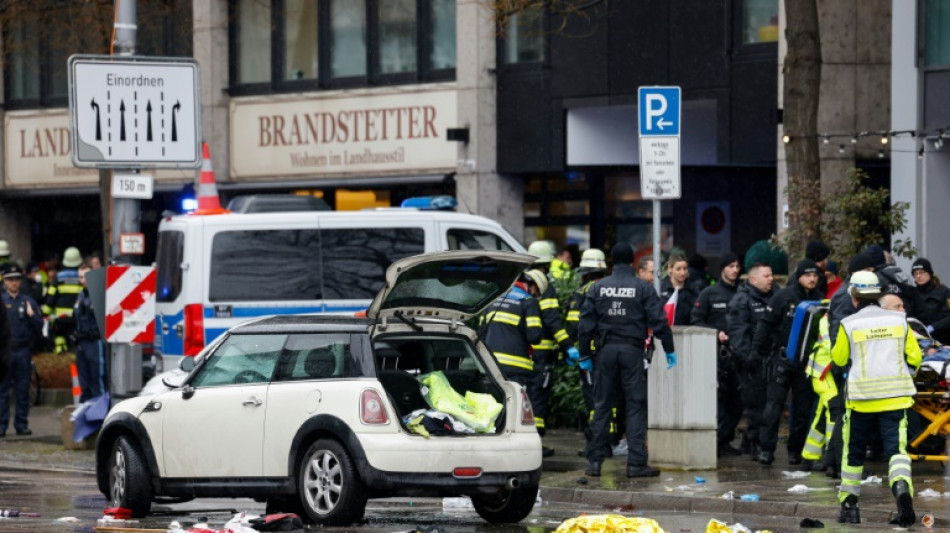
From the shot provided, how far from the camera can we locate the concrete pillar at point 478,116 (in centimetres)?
2680

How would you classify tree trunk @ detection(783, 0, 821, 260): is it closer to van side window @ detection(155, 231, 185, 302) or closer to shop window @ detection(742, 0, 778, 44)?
shop window @ detection(742, 0, 778, 44)

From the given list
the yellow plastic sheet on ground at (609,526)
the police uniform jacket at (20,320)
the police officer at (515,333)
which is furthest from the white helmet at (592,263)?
the police uniform jacket at (20,320)

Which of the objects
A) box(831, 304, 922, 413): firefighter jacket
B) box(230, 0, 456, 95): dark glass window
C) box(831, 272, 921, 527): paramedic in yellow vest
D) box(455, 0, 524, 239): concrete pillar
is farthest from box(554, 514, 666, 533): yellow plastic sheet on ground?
box(230, 0, 456, 95): dark glass window

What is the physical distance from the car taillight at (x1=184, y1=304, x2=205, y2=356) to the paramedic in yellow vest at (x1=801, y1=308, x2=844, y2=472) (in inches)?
257

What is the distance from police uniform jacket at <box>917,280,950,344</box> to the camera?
1695 cm

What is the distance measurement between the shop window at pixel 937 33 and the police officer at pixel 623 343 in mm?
7790

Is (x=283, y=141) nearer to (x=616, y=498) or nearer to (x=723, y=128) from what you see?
(x=723, y=128)

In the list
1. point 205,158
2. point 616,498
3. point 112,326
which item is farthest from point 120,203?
point 616,498

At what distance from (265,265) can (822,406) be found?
6.38 meters

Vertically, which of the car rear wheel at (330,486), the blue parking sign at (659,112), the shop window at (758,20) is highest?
the shop window at (758,20)

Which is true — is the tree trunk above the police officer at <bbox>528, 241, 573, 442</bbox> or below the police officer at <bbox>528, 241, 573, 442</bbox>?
above

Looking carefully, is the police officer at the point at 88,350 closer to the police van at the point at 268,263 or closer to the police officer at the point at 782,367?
the police van at the point at 268,263

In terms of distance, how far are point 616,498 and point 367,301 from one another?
5579 mm

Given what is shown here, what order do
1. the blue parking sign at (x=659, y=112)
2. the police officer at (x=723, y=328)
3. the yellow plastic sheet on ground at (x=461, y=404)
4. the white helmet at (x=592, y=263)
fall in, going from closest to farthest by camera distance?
the yellow plastic sheet on ground at (x=461, y=404)
the blue parking sign at (x=659, y=112)
the police officer at (x=723, y=328)
the white helmet at (x=592, y=263)
